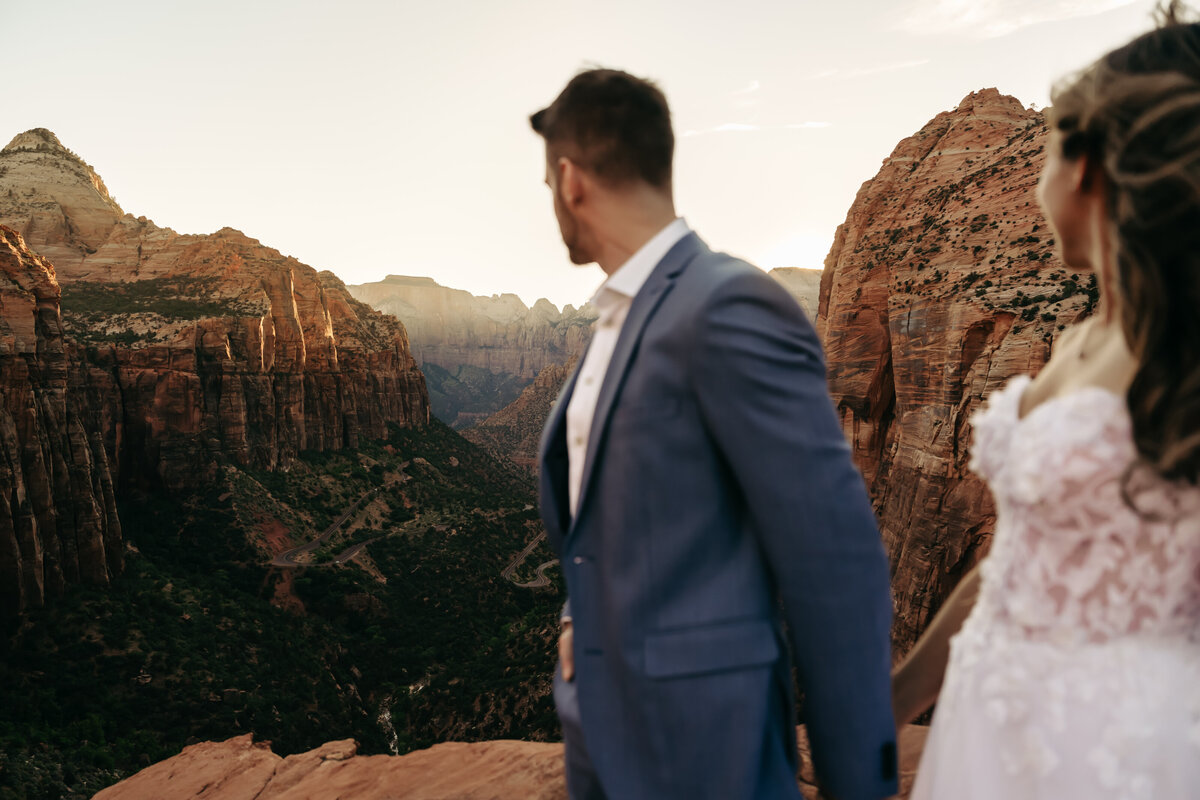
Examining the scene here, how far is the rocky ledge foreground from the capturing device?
13.6 ft

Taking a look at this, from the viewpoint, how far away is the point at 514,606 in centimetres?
3706

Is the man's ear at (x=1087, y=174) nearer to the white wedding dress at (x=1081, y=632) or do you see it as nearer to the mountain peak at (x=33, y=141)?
the white wedding dress at (x=1081, y=632)

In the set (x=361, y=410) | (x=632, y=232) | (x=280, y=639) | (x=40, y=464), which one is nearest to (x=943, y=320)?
(x=632, y=232)

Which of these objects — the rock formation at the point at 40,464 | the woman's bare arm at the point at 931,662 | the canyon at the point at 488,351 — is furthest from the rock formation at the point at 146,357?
the canyon at the point at 488,351

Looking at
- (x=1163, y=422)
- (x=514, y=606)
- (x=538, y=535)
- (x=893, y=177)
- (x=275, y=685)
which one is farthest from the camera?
(x=538, y=535)

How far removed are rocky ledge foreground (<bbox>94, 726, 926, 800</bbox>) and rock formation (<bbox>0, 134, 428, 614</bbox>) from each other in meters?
21.3

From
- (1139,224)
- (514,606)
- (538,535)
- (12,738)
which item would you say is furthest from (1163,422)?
(538,535)

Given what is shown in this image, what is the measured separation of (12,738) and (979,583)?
81.6 ft

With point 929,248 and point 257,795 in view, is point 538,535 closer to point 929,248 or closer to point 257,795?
point 929,248

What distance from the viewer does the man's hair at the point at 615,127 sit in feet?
5.24

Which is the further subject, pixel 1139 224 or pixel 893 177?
pixel 893 177

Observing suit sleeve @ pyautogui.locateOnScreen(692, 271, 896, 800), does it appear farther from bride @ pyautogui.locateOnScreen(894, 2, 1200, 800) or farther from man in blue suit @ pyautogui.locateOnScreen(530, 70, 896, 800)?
bride @ pyautogui.locateOnScreen(894, 2, 1200, 800)

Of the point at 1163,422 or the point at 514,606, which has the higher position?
the point at 1163,422

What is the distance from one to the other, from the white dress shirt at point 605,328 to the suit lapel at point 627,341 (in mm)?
28
